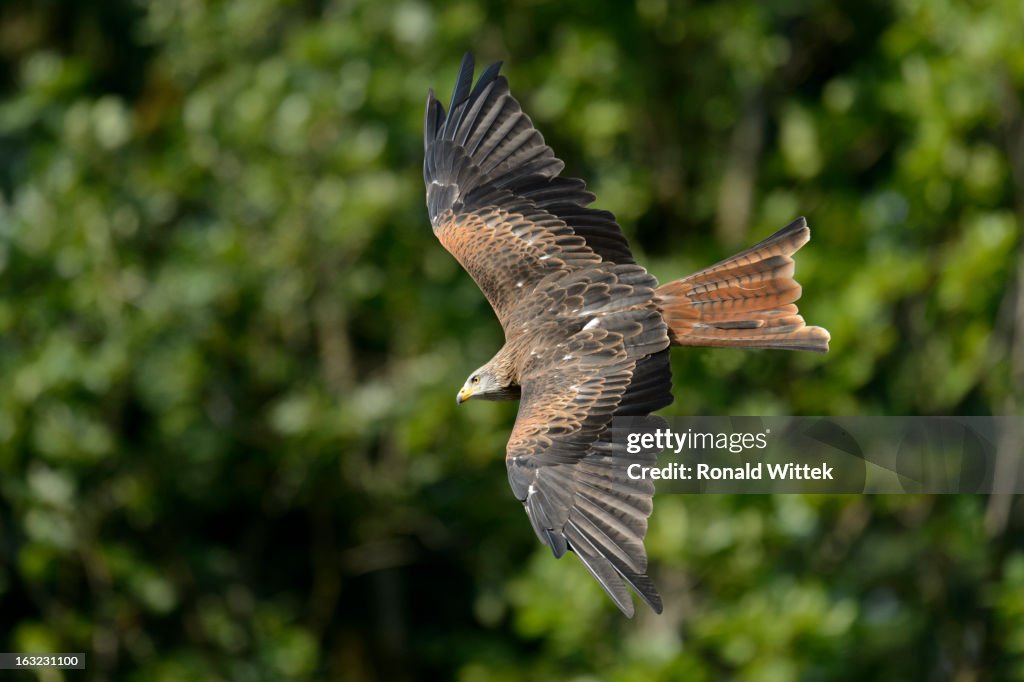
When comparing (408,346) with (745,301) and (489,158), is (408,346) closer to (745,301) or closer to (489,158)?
(489,158)

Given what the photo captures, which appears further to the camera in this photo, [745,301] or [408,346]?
[408,346]

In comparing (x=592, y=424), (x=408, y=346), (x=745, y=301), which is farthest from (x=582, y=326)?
(x=408, y=346)

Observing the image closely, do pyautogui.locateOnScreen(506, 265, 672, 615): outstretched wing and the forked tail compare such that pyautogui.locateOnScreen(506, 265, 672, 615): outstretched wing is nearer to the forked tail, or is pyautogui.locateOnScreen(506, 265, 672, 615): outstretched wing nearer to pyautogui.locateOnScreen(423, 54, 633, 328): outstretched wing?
the forked tail

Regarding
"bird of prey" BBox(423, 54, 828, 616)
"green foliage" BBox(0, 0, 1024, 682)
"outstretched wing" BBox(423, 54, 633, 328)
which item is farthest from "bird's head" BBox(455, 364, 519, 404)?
"green foliage" BBox(0, 0, 1024, 682)

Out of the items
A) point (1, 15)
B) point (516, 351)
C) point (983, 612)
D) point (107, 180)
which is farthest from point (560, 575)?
point (1, 15)

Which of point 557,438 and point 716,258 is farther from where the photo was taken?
point 716,258

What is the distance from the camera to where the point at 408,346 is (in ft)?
37.5

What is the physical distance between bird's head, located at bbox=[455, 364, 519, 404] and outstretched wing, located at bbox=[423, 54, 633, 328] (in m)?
0.23

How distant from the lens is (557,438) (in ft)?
19.1

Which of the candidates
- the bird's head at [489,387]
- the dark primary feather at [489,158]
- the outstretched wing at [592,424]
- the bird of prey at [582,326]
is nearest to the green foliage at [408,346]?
the dark primary feather at [489,158]

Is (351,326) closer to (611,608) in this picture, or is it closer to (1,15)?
(611,608)

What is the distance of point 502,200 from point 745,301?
143 cm

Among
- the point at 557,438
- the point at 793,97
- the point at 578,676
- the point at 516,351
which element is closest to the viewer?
the point at 557,438

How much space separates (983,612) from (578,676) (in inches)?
115
